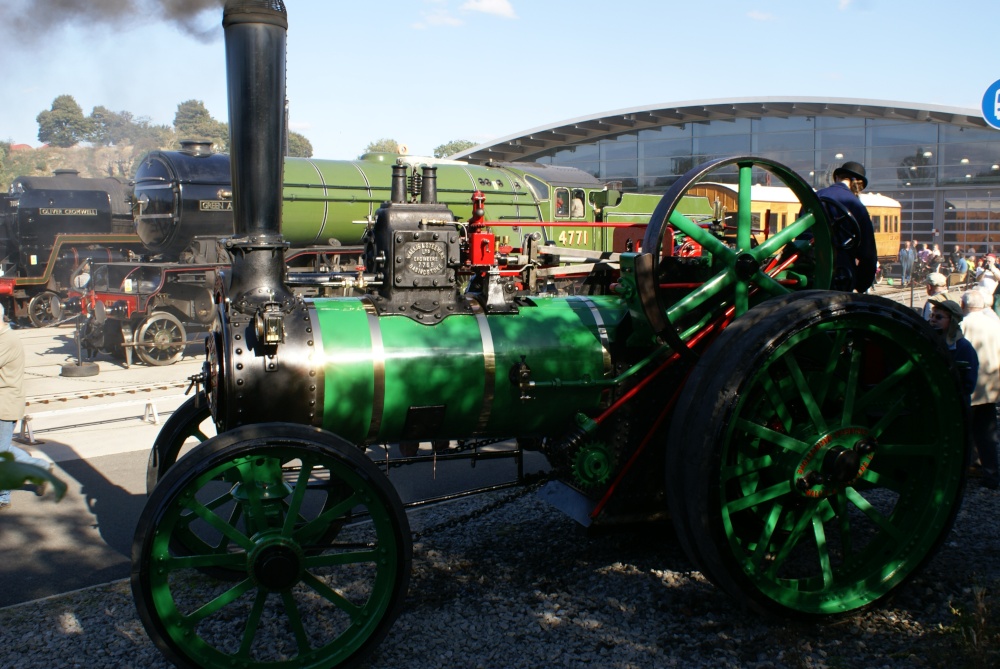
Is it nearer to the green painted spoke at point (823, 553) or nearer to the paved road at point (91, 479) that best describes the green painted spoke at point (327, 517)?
the paved road at point (91, 479)

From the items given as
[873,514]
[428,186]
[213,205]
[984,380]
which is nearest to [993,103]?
[984,380]

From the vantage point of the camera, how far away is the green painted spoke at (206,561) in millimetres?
3102

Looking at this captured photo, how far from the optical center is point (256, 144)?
369 centimetres

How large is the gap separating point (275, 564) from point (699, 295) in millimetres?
2134

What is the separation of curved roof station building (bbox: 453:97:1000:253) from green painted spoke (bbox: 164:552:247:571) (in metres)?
28.6

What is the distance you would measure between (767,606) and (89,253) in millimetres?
17362

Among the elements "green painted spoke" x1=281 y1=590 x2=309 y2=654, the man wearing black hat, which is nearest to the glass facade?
the man wearing black hat

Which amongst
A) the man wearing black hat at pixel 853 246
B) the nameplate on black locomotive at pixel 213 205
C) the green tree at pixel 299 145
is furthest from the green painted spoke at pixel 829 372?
the green tree at pixel 299 145

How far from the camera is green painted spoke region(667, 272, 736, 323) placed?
3855mm

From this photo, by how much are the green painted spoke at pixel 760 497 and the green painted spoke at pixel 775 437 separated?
6.2 inches

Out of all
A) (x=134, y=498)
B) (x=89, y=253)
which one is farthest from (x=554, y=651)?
(x=89, y=253)

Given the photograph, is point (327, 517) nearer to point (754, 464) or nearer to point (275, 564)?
point (275, 564)

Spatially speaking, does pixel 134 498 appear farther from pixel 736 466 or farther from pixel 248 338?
pixel 736 466

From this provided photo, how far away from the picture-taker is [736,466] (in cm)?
361
